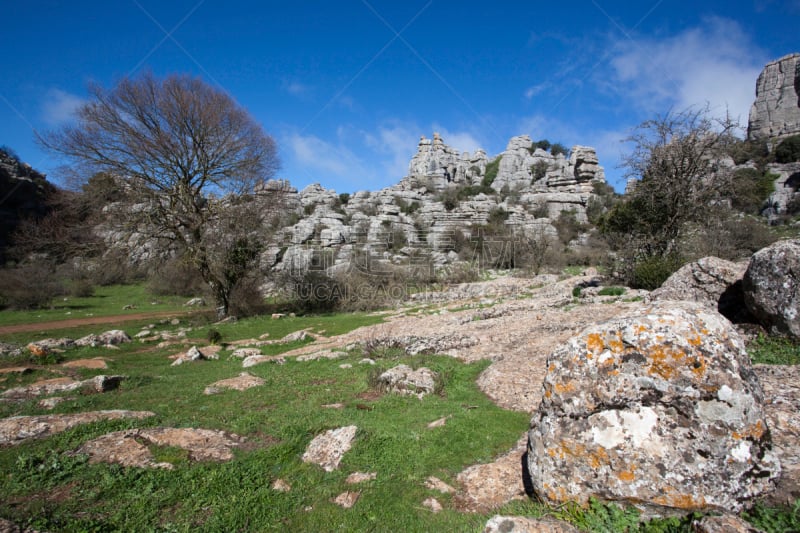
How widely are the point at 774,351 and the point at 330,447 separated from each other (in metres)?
8.61

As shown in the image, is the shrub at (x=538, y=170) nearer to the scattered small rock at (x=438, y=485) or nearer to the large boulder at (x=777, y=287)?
the large boulder at (x=777, y=287)

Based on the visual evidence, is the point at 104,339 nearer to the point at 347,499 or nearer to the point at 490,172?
the point at 347,499

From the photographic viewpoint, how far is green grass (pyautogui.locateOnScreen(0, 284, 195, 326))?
76.1 ft

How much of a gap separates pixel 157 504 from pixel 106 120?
22.9 meters

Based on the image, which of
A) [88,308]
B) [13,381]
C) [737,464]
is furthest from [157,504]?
[88,308]

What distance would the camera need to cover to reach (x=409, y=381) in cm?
857

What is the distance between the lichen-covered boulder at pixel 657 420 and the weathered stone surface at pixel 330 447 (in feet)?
8.82

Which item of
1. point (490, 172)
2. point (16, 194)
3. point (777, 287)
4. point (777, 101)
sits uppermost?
point (777, 101)

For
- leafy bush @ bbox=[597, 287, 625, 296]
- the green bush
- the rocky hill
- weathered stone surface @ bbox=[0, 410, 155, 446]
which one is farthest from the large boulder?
the rocky hill

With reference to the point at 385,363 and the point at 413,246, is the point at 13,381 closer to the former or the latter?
the point at 385,363

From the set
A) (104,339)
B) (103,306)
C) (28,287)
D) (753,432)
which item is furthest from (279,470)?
(28,287)

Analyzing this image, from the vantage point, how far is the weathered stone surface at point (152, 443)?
517 centimetres

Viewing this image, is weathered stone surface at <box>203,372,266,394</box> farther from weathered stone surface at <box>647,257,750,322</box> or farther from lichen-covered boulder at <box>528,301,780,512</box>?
weathered stone surface at <box>647,257,750,322</box>

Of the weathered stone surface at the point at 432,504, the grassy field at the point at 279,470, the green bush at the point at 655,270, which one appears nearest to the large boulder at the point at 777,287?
the grassy field at the point at 279,470
